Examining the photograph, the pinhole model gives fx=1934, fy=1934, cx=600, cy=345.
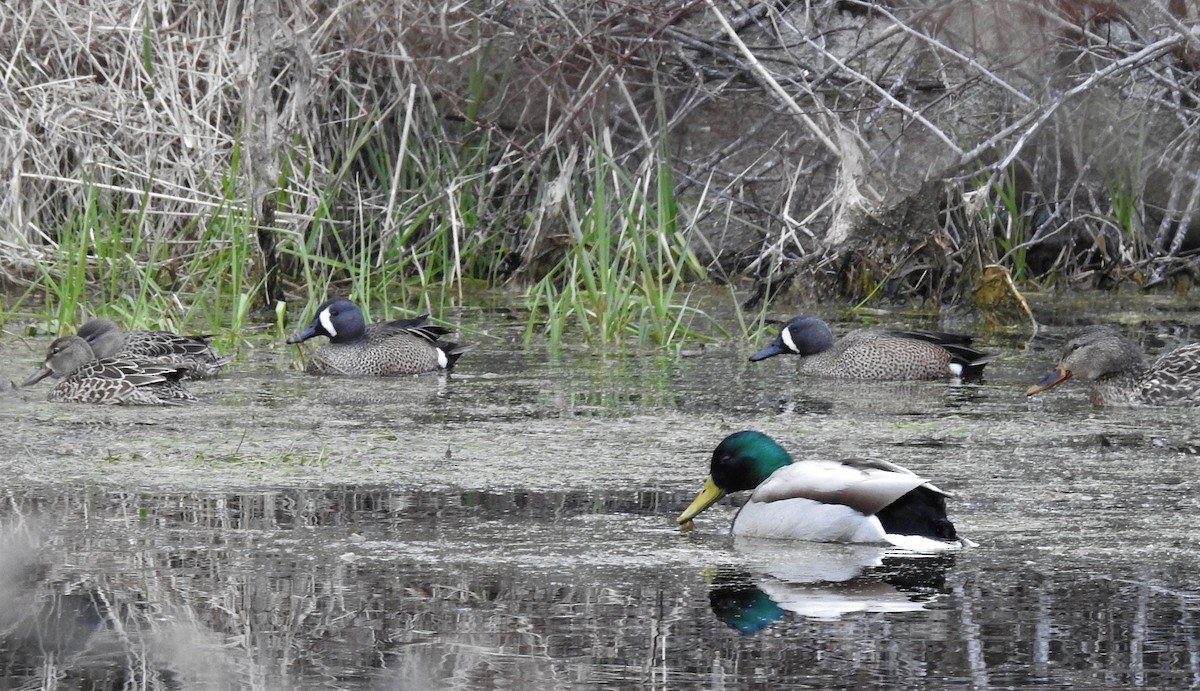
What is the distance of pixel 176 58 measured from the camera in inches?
476

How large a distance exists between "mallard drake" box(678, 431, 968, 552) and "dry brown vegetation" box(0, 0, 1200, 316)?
5658mm

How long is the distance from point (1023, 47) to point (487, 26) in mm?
3331

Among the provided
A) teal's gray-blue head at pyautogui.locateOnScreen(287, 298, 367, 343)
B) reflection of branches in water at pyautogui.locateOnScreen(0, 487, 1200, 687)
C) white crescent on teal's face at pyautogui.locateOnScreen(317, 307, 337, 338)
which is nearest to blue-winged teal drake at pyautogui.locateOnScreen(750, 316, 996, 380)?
teal's gray-blue head at pyautogui.locateOnScreen(287, 298, 367, 343)

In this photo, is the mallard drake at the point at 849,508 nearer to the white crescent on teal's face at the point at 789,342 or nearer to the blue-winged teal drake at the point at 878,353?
the blue-winged teal drake at the point at 878,353

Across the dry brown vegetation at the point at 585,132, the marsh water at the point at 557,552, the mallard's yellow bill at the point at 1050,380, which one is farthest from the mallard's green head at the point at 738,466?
the dry brown vegetation at the point at 585,132

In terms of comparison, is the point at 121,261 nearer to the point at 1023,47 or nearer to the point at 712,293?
the point at 712,293

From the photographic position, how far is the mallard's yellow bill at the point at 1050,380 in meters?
8.24

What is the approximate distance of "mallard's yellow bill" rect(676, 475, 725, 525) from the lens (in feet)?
18.1

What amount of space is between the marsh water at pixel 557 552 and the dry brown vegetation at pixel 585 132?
11.1 ft

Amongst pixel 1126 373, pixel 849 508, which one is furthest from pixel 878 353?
pixel 849 508

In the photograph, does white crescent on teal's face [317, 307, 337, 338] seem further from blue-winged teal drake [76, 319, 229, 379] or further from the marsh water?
the marsh water

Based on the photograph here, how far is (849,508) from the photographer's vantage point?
5.30 m

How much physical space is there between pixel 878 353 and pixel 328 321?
267cm

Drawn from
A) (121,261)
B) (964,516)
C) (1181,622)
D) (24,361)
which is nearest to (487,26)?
(121,261)
